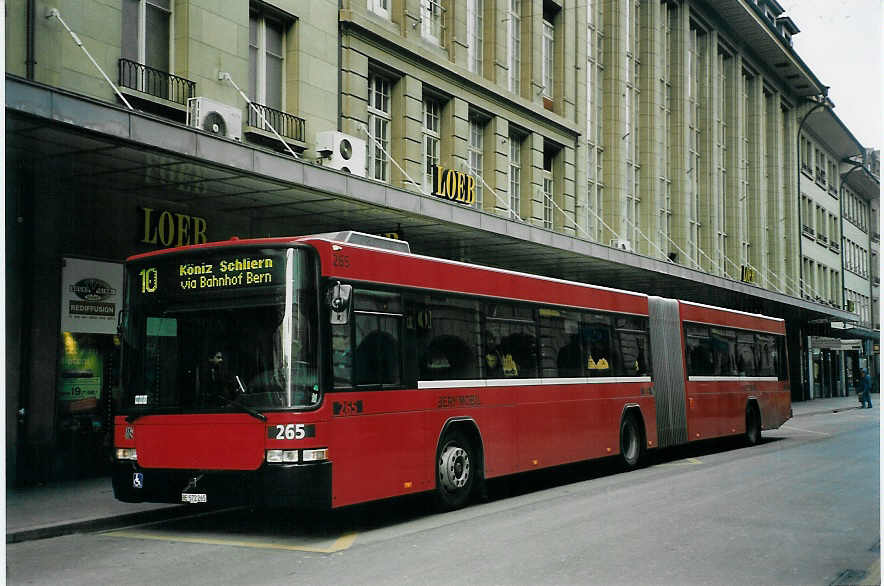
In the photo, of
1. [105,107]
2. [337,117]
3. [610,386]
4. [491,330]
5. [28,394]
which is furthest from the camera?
[337,117]

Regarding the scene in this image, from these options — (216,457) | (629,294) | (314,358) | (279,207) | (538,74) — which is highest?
(538,74)

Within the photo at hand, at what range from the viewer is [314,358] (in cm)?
978

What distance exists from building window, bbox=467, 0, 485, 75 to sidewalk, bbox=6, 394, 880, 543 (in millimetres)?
15615

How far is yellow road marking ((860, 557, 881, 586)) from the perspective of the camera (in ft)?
24.2

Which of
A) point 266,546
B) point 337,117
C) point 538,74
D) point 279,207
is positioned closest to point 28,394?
point 279,207

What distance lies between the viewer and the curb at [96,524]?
10109 mm

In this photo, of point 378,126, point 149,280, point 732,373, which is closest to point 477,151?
point 378,126

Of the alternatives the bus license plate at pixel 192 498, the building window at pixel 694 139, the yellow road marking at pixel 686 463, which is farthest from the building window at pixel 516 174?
the bus license plate at pixel 192 498

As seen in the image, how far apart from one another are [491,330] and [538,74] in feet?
57.1

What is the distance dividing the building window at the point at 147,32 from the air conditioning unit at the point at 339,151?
11.0 ft

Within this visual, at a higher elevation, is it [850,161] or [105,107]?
[850,161]

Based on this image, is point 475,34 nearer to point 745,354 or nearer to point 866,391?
point 745,354

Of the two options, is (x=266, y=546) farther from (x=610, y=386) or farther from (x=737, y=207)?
(x=737, y=207)

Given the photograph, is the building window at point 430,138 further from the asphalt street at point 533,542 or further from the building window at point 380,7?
the asphalt street at point 533,542
